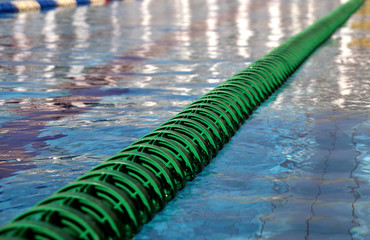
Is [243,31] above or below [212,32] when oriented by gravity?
below

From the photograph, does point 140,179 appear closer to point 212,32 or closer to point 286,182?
point 286,182

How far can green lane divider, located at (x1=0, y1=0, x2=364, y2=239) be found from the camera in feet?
12.6

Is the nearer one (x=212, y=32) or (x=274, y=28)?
(x=212, y=32)

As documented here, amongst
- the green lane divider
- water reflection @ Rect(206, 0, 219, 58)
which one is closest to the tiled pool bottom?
the green lane divider

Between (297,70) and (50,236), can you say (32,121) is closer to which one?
(50,236)

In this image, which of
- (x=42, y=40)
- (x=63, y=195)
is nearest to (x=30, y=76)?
(x=42, y=40)

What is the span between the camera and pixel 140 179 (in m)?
4.84

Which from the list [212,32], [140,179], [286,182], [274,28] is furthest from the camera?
[274,28]

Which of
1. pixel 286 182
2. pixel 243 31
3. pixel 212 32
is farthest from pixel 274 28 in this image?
pixel 286 182

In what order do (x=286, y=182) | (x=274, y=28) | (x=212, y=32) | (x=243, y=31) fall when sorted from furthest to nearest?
(x=274, y=28) → (x=243, y=31) → (x=212, y=32) → (x=286, y=182)

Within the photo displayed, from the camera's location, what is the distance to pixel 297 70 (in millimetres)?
11805

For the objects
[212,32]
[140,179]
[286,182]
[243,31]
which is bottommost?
[243,31]

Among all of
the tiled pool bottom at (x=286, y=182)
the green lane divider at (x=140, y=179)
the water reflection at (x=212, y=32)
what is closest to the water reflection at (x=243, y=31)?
the water reflection at (x=212, y=32)

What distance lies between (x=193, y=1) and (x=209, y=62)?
83.6 feet
